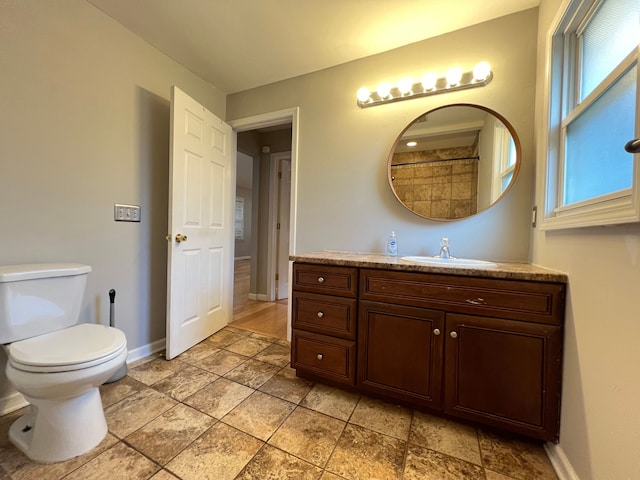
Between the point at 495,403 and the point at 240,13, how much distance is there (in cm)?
256

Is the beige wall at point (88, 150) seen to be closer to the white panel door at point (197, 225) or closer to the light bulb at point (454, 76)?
the white panel door at point (197, 225)

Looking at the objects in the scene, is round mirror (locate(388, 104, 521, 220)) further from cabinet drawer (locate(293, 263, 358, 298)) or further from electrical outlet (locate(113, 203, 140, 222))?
electrical outlet (locate(113, 203, 140, 222))

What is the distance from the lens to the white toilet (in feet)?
3.20

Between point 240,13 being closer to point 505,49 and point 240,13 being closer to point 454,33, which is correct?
point 454,33

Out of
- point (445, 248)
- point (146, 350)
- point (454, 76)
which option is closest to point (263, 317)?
point (146, 350)

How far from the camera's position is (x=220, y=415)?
1302mm

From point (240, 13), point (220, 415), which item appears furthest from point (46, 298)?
point (240, 13)

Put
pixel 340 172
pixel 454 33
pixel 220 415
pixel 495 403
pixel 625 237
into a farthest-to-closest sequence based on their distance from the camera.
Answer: pixel 340 172, pixel 454 33, pixel 220 415, pixel 495 403, pixel 625 237

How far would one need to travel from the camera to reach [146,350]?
6.30ft

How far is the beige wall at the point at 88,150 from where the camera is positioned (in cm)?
129

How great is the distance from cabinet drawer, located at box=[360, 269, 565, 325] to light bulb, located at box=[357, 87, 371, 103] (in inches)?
52.1

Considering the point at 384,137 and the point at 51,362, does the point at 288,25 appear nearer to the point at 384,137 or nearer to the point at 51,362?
the point at 384,137

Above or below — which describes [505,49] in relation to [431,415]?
above

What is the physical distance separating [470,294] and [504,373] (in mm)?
371
